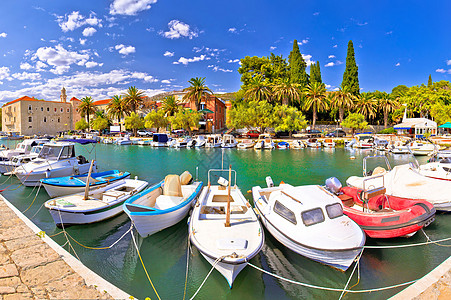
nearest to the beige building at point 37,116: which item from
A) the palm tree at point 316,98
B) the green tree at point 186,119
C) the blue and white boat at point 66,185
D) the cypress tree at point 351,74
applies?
the green tree at point 186,119

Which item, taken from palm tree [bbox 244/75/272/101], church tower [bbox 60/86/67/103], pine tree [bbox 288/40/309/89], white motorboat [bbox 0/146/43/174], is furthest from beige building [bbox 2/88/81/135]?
pine tree [bbox 288/40/309/89]

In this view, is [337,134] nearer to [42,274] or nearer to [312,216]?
[312,216]

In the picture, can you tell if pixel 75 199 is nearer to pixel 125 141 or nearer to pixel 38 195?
pixel 38 195

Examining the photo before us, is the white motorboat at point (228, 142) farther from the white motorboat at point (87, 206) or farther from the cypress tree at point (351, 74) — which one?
the cypress tree at point (351, 74)

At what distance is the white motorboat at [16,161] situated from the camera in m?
19.8

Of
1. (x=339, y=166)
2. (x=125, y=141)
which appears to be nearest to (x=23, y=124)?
(x=125, y=141)

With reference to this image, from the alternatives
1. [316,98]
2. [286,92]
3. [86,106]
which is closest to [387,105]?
[316,98]

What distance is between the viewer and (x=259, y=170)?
25578 millimetres

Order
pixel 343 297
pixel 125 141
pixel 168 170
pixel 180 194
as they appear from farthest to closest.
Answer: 1. pixel 125 141
2. pixel 168 170
3. pixel 180 194
4. pixel 343 297

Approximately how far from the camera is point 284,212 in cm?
850

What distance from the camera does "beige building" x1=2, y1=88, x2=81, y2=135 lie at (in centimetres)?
8756

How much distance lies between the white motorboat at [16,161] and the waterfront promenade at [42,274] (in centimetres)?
1498

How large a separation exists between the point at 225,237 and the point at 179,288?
6.39 feet

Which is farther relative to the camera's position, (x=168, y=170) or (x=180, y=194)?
(x=168, y=170)
